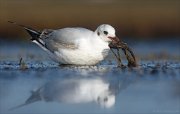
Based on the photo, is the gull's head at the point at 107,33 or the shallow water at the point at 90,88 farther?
the gull's head at the point at 107,33

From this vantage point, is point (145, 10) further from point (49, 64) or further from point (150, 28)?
point (49, 64)

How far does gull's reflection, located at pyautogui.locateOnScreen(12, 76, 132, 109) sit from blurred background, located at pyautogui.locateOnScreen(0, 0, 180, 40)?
9.55 metres

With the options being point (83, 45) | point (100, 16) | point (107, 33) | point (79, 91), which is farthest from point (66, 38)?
point (100, 16)

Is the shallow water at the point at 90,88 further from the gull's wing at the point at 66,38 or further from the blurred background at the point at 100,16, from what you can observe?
the blurred background at the point at 100,16

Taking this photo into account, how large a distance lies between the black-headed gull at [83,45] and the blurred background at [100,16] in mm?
7569

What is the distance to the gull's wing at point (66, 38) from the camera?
12.1 m

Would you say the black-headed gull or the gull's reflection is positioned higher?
the black-headed gull

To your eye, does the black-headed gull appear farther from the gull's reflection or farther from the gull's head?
the gull's reflection

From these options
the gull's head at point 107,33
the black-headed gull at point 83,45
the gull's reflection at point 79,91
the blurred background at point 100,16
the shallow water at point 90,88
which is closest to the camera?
the shallow water at point 90,88

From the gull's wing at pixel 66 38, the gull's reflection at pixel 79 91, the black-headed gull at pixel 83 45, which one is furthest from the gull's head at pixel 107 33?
the gull's reflection at pixel 79 91

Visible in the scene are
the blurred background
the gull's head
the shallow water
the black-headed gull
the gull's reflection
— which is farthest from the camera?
the blurred background

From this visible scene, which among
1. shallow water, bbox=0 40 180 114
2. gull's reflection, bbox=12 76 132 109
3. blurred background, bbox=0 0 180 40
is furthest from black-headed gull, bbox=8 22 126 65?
blurred background, bbox=0 0 180 40

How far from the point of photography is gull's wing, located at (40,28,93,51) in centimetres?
1213

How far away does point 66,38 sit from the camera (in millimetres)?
12359
